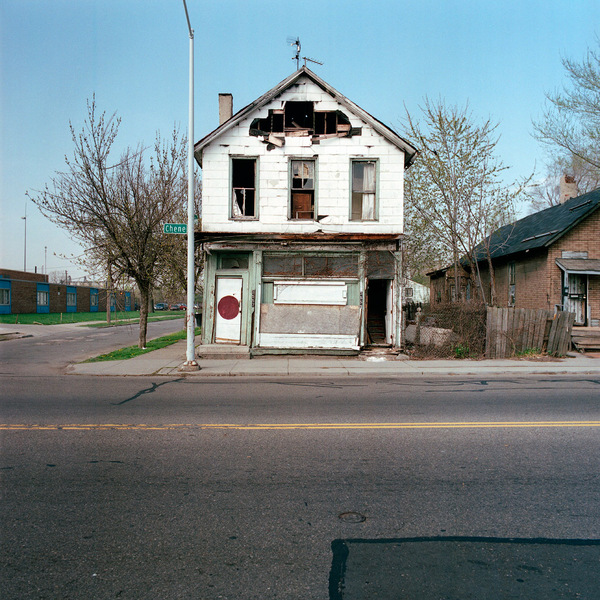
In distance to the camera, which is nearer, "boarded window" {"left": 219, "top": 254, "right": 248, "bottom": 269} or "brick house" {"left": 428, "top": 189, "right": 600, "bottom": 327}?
"boarded window" {"left": 219, "top": 254, "right": 248, "bottom": 269}

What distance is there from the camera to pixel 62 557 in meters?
3.24

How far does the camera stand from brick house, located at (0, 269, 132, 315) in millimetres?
42812

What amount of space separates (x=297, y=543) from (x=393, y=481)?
4.82 ft

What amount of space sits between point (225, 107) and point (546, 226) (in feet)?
49.9

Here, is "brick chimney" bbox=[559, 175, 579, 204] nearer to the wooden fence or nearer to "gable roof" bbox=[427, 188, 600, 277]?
"gable roof" bbox=[427, 188, 600, 277]

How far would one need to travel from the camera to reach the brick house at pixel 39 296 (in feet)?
140

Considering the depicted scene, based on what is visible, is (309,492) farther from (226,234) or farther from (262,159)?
(262,159)

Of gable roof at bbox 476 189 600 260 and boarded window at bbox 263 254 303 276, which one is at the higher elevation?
gable roof at bbox 476 189 600 260

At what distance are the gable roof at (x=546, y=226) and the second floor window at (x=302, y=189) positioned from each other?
1003 cm

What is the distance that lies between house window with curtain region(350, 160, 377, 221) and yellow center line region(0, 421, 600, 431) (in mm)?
9731

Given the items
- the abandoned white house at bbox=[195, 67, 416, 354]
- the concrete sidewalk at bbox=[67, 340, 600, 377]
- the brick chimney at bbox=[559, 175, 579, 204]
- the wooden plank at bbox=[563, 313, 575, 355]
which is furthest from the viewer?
the brick chimney at bbox=[559, 175, 579, 204]

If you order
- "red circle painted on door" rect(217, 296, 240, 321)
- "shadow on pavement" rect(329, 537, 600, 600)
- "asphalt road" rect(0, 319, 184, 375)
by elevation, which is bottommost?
"asphalt road" rect(0, 319, 184, 375)

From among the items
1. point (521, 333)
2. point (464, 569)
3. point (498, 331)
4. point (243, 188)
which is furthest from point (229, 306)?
point (464, 569)

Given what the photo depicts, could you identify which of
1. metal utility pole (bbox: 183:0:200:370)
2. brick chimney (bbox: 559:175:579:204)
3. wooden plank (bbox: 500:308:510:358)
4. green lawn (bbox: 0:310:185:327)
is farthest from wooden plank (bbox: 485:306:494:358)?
green lawn (bbox: 0:310:185:327)
